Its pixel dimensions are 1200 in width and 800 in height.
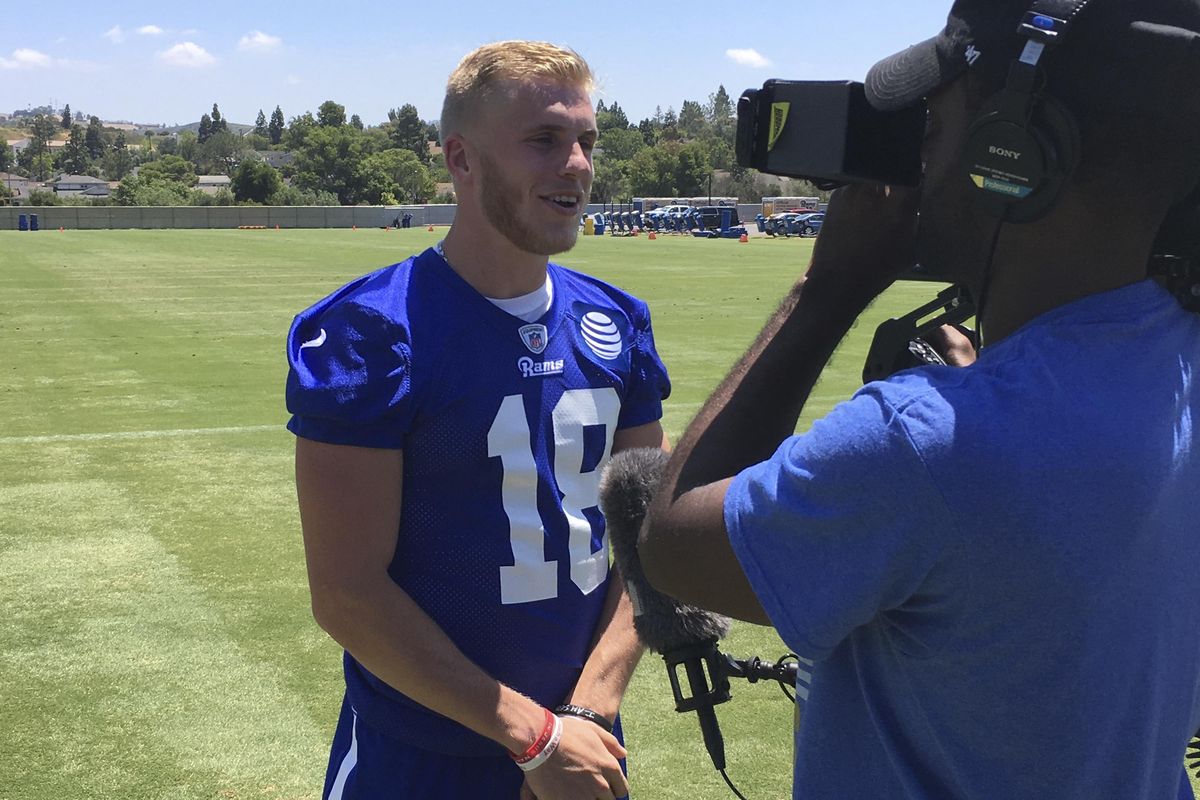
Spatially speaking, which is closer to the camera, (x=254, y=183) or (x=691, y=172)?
(x=254, y=183)

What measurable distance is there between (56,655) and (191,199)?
106 meters

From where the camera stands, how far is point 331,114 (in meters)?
177

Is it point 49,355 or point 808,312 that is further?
point 49,355

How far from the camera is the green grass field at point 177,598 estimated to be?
15.1 ft

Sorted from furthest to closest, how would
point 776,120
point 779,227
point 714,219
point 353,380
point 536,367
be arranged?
point 714,219
point 779,227
point 536,367
point 353,380
point 776,120

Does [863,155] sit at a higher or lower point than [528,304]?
higher

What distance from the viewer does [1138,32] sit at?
A: 132cm

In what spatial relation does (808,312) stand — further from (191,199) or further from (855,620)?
(191,199)

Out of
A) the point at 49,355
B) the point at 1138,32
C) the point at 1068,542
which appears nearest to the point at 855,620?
the point at 1068,542

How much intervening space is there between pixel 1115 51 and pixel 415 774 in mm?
1895

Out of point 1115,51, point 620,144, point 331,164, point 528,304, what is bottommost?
point 528,304

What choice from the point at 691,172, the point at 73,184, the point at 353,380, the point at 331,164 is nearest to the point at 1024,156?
the point at 353,380

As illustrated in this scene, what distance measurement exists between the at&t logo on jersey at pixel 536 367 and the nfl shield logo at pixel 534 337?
3cm

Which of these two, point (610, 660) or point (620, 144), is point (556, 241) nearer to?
point (610, 660)
